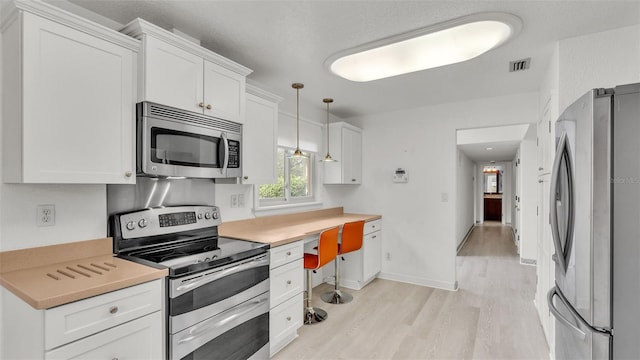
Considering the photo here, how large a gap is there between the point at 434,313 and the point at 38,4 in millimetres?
3773

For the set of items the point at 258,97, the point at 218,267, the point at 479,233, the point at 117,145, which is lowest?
the point at 479,233

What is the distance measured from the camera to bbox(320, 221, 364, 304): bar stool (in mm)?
3365

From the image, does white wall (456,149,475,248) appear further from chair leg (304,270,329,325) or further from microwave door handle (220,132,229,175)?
microwave door handle (220,132,229,175)

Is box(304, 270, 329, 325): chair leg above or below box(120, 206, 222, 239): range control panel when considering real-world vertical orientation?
below

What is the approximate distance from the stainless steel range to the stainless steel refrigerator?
71.9 inches

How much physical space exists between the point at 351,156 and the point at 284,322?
2.50m

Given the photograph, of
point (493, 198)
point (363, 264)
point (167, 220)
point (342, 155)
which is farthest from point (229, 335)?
point (493, 198)

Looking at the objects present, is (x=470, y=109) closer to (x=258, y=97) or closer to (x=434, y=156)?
(x=434, y=156)

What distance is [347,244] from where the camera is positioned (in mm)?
3414

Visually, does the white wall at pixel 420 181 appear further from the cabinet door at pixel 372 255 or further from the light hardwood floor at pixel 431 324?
the light hardwood floor at pixel 431 324

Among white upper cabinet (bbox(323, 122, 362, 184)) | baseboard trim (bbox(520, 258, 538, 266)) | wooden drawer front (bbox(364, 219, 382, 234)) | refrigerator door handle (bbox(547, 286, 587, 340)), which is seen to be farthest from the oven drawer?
baseboard trim (bbox(520, 258, 538, 266))

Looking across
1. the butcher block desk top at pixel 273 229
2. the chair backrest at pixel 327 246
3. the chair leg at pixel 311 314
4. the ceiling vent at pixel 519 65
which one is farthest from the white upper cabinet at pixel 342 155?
the ceiling vent at pixel 519 65

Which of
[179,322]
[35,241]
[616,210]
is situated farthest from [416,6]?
[35,241]

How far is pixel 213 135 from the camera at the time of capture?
2.23m
